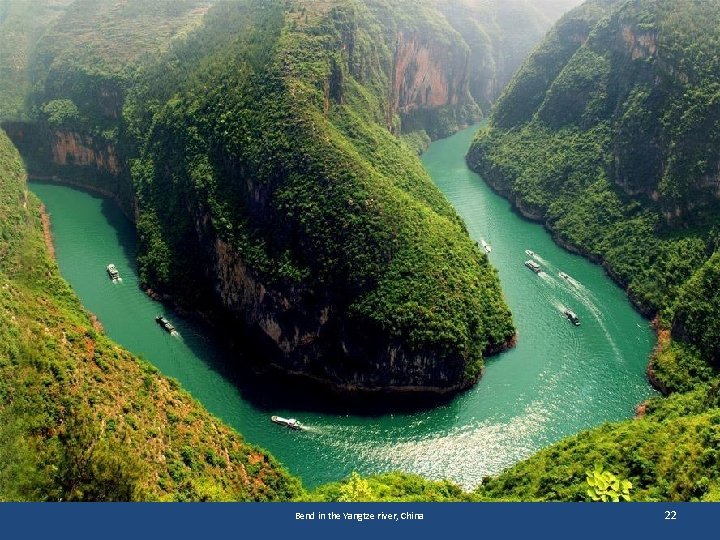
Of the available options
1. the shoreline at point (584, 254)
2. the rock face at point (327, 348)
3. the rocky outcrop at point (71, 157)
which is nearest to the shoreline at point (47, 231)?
the rocky outcrop at point (71, 157)

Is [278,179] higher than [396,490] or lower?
higher

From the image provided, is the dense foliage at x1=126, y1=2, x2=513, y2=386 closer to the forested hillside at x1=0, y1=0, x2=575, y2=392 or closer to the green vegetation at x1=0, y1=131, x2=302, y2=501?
the forested hillside at x1=0, y1=0, x2=575, y2=392

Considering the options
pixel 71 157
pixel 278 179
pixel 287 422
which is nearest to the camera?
pixel 287 422

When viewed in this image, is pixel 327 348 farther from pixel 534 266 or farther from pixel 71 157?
pixel 71 157

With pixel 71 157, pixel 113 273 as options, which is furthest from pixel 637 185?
pixel 71 157

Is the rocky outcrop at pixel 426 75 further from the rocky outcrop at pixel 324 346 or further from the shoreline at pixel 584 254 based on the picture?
the rocky outcrop at pixel 324 346

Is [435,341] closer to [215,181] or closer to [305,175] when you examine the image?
[305,175]

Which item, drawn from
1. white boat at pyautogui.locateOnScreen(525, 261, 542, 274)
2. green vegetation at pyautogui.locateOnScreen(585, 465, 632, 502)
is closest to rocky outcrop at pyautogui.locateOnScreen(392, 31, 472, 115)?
white boat at pyautogui.locateOnScreen(525, 261, 542, 274)
